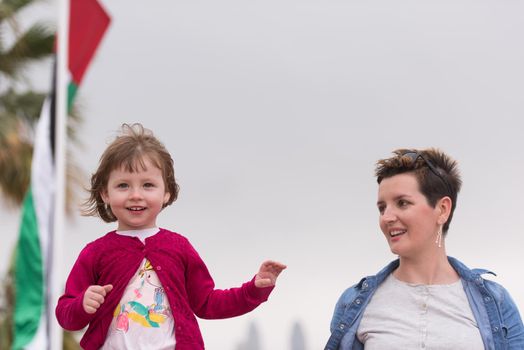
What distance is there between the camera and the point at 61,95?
14.7 feet

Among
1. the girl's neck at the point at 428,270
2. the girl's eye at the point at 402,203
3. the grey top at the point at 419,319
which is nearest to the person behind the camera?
the grey top at the point at 419,319

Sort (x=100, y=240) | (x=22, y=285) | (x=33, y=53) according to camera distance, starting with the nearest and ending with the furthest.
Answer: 1. (x=22, y=285)
2. (x=100, y=240)
3. (x=33, y=53)

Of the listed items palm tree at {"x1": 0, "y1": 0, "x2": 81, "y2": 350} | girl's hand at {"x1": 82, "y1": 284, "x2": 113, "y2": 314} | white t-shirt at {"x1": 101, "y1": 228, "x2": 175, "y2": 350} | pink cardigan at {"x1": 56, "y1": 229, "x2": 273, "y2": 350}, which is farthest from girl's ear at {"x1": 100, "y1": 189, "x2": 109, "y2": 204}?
palm tree at {"x1": 0, "y1": 0, "x2": 81, "y2": 350}

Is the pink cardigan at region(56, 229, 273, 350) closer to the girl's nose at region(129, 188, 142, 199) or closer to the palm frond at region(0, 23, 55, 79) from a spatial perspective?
the girl's nose at region(129, 188, 142, 199)

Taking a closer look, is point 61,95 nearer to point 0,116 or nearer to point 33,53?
point 0,116

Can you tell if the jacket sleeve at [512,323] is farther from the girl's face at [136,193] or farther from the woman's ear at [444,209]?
the girl's face at [136,193]

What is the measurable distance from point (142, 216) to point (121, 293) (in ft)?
1.09

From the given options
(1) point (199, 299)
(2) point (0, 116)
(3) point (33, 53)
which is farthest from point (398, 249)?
(3) point (33, 53)

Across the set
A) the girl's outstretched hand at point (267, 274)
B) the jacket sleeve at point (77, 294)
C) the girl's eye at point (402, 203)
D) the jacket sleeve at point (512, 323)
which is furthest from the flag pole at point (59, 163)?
the jacket sleeve at point (512, 323)

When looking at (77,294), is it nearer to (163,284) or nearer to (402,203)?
(163,284)

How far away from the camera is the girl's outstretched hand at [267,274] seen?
4586 millimetres

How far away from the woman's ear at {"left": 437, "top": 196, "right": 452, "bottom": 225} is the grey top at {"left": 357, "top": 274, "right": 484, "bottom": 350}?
0.98ft

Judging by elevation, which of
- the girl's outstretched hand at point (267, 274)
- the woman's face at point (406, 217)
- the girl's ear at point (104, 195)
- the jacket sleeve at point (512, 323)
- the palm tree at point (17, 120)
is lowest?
the jacket sleeve at point (512, 323)

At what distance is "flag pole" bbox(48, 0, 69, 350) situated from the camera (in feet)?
14.1
